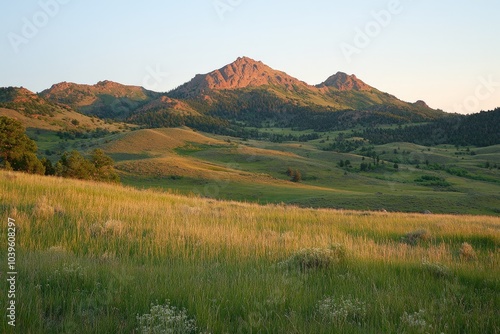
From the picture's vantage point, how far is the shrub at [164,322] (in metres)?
3.71

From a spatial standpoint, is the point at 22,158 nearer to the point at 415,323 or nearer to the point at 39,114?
the point at 415,323

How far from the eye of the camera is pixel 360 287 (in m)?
5.46

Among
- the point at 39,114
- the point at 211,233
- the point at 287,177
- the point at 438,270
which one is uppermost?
the point at 39,114

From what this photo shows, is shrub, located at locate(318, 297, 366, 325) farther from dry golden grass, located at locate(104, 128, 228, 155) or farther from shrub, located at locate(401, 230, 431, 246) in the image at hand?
dry golden grass, located at locate(104, 128, 228, 155)

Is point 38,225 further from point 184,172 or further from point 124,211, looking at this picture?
point 184,172

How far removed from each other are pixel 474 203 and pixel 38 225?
211 ft

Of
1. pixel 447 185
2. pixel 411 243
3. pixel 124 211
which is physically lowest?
pixel 447 185

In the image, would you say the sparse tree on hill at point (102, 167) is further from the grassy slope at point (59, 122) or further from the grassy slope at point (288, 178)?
the grassy slope at point (59, 122)

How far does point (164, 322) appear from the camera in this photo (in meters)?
3.89

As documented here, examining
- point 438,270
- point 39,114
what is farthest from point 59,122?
point 438,270

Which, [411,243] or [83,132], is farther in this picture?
[83,132]

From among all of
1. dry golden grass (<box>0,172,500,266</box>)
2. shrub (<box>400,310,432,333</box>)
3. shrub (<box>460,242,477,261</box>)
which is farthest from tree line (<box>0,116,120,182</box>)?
shrub (<box>400,310,432,333</box>)

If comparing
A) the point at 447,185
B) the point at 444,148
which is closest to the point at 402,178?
the point at 447,185

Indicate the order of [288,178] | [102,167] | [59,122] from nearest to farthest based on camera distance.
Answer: [102,167] < [288,178] < [59,122]
